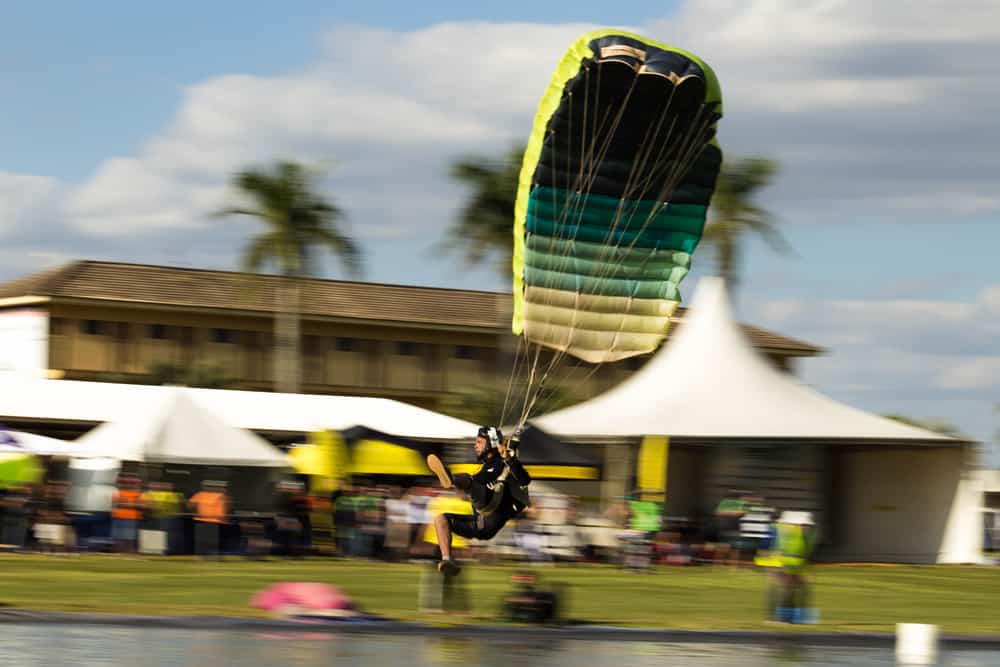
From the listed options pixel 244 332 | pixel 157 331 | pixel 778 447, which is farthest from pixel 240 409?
pixel 244 332

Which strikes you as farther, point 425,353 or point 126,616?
point 425,353

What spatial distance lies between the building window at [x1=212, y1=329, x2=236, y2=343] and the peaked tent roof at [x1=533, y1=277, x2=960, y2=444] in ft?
124

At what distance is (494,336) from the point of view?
73.6m

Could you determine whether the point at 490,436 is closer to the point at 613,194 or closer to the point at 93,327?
the point at 613,194

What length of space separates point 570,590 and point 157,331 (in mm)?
46682

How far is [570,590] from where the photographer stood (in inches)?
904

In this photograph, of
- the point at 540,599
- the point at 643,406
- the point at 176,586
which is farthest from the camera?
the point at 643,406

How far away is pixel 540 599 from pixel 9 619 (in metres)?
4.99

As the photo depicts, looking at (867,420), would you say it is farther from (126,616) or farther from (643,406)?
(126,616)

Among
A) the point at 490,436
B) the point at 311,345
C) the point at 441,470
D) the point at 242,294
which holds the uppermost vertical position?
the point at 242,294

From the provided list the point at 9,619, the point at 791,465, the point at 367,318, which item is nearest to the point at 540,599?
the point at 9,619

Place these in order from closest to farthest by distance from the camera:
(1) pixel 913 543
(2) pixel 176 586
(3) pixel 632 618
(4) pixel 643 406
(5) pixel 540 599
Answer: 1. (5) pixel 540 599
2. (3) pixel 632 618
3. (2) pixel 176 586
4. (4) pixel 643 406
5. (1) pixel 913 543

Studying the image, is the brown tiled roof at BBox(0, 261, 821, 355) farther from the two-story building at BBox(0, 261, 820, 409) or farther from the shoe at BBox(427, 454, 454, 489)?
the shoe at BBox(427, 454, 454, 489)

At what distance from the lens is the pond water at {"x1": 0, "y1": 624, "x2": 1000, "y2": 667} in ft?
40.9
